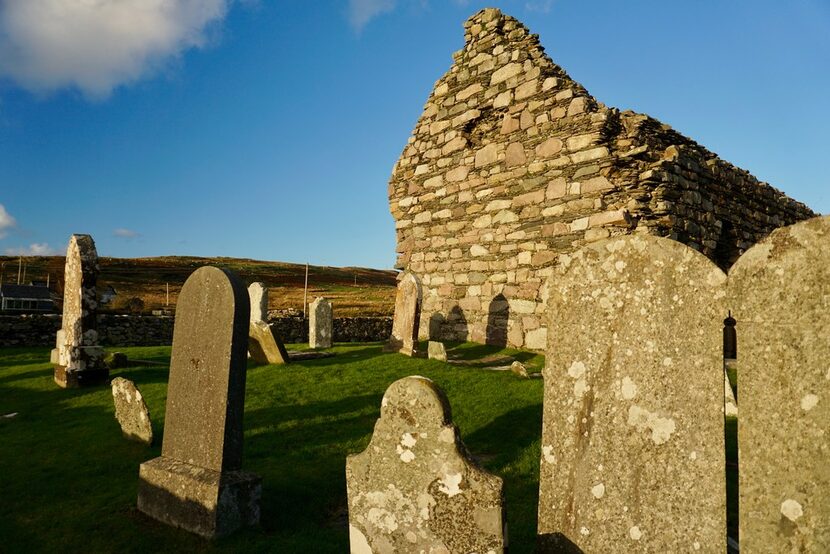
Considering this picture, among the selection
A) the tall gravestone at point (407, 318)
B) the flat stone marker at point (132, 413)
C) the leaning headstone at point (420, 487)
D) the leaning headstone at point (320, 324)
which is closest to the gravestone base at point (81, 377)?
the flat stone marker at point (132, 413)

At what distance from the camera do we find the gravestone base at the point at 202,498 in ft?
14.7

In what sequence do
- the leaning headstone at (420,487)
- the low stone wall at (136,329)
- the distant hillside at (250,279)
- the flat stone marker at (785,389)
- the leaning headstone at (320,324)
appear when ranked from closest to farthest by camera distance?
1. the flat stone marker at (785,389)
2. the leaning headstone at (420,487)
3. the leaning headstone at (320,324)
4. the low stone wall at (136,329)
5. the distant hillside at (250,279)

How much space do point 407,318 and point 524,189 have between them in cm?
384

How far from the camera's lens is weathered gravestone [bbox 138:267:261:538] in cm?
458

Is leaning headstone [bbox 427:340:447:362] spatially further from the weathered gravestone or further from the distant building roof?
the distant building roof

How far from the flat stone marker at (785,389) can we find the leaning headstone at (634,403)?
13 cm

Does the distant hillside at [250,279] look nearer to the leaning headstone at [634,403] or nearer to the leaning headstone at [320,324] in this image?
the leaning headstone at [320,324]

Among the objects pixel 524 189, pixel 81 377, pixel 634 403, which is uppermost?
pixel 524 189

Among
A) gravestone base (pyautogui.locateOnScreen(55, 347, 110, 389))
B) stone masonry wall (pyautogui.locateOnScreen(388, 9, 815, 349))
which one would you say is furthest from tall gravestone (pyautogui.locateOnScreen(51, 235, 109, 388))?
stone masonry wall (pyautogui.locateOnScreen(388, 9, 815, 349))

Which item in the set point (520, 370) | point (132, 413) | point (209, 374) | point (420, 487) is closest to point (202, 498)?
point (209, 374)

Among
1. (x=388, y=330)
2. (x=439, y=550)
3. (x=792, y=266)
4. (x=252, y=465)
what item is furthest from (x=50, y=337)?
(x=792, y=266)

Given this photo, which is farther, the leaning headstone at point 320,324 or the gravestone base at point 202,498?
the leaning headstone at point 320,324

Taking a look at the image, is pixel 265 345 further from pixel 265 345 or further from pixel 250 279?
pixel 250 279

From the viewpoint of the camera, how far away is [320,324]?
14.8 meters
